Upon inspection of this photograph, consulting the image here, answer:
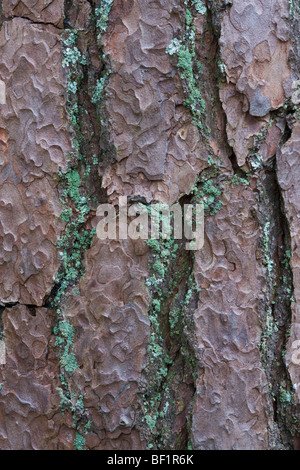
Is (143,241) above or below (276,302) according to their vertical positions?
above

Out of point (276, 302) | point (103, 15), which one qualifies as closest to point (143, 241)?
point (276, 302)

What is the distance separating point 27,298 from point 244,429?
45cm

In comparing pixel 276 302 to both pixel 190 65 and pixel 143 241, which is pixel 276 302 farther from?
pixel 190 65

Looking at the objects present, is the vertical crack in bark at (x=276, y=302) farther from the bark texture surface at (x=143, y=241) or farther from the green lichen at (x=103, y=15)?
the green lichen at (x=103, y=15)

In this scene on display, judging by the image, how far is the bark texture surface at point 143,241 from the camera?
0.89 m

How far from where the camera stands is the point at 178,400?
0.91 metres

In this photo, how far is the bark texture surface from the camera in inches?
35.2

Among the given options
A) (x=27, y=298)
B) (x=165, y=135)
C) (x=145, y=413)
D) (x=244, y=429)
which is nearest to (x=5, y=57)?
(x=165, y=135)

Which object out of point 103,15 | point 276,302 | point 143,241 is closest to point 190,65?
point 103,15

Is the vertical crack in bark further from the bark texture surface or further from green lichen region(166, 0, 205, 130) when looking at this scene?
green lichen region(166, 0, 205, 130)

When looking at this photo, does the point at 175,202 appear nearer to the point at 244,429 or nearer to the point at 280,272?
the point at 280,272

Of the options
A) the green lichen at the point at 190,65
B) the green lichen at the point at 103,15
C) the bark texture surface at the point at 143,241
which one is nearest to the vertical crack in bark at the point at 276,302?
the bark texture surface at the point at 143,241

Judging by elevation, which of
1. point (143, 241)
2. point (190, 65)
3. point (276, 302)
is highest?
point (190, 65)

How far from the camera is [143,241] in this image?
893 millimetres
